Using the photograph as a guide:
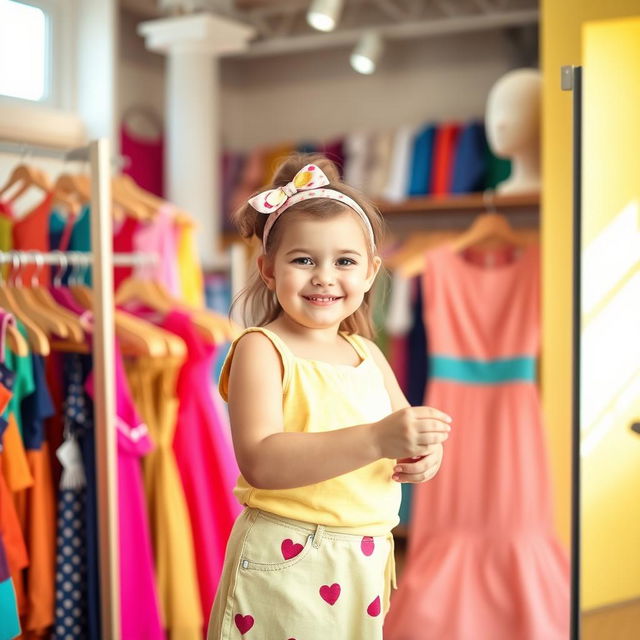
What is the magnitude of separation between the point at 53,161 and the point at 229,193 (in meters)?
1.56

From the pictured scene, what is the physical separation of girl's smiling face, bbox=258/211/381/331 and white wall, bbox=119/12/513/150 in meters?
3.22

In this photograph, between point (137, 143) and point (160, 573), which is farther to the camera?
point (137, 143)

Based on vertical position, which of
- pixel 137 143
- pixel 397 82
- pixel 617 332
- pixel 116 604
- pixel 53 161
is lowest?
pixel 116 604

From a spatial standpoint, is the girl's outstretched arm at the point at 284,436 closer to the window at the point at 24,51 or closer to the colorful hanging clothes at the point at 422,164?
the window at the point at 24,51

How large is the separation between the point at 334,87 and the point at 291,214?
3.72m

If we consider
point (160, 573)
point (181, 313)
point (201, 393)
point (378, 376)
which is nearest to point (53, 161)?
point (181, 313)

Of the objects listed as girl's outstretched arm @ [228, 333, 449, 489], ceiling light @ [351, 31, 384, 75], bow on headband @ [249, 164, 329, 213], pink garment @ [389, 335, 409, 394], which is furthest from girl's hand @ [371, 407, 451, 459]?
ceiling light @ [351, 31, 384, 75]

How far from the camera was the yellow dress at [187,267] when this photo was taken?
9.26 ft

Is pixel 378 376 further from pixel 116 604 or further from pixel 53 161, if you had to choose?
pixel 53 161

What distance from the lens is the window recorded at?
300 centimetres

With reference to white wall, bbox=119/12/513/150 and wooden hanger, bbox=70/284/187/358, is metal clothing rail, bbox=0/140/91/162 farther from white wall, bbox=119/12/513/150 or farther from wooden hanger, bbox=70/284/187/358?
white wall, bbox=119/12/513/150

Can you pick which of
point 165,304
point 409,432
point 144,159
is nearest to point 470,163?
point 144,159

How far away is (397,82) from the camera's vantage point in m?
4.65

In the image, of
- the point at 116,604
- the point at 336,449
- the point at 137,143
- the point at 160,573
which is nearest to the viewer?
the point at 336,449
